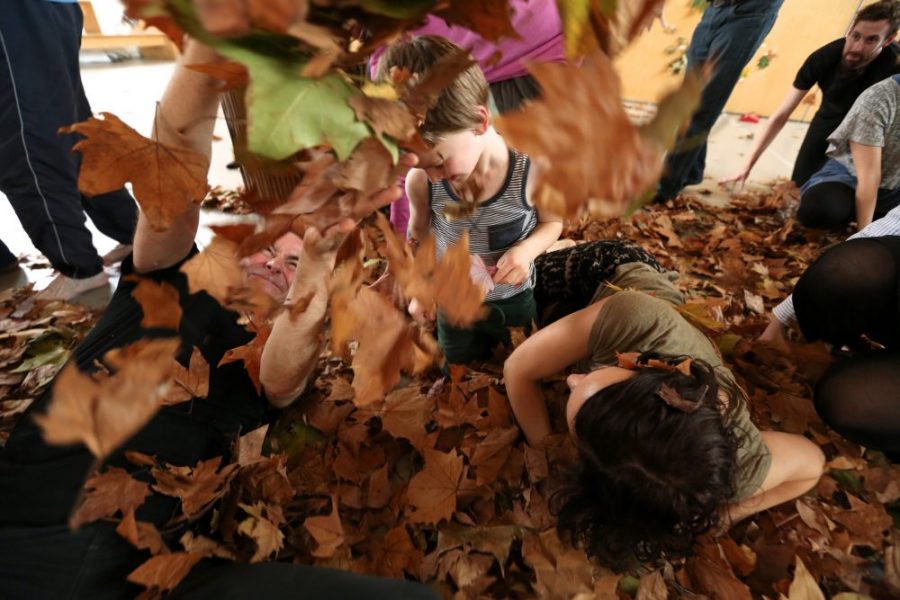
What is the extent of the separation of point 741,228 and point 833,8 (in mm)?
2748

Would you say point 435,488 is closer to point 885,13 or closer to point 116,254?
point 116,254

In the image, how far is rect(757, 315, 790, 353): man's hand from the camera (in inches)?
50.8

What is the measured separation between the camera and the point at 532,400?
1006 millimetres

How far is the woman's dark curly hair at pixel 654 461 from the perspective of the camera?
704 millimetres

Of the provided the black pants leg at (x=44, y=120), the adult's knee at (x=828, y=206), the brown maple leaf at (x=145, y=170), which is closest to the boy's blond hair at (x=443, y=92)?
the brown maple leaf at (x=145, y=170)

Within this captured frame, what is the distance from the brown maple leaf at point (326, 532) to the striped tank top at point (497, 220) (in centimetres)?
62

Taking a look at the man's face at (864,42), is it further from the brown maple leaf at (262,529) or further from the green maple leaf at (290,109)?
the brown maple leaf at (262,529)

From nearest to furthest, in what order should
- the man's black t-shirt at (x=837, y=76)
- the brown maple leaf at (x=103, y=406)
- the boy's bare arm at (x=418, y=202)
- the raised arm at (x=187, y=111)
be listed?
the brown maple leaf at (x=103, y=406)
the raised arm at (x=187, y=111)
the boy's bare arm at (x=418, y=202)
the man's black t-shirt at (x=837, y=76)

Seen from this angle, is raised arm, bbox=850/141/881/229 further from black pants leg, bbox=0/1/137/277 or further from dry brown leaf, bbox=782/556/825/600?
black pants leg, bbox=0/1/137/277

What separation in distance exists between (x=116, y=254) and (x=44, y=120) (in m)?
0.63

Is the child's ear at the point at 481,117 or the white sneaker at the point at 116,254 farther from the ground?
the child's ear at the point at 481,117

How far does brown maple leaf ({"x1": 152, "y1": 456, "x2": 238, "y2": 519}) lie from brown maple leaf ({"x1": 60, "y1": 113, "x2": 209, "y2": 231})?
0.47 m

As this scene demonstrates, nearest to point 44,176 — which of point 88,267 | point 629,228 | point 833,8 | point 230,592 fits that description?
point 88,267

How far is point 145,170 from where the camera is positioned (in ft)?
1.31
